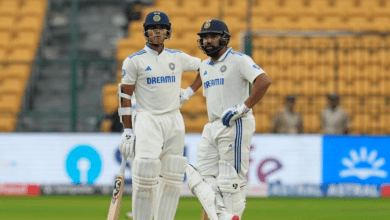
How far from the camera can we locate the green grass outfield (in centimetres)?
828

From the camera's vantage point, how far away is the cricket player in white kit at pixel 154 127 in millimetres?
6188

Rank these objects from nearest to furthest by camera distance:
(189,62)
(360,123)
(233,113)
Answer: (233,113), (189,62), (360,123)

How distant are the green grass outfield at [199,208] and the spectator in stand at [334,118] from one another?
1365 mm

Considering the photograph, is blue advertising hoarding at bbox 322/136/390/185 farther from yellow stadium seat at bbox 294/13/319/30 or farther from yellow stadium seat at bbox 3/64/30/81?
yellow stadium seat at bbox 3/64/30/81

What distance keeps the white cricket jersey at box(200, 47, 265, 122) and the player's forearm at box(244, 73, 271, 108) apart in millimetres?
134

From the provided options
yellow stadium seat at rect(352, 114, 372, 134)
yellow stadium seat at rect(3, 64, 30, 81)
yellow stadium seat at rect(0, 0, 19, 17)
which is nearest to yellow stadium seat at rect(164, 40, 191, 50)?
yellow stadium seat at rect(3, 64, 30, 81)

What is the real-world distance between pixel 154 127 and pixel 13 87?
8.85m

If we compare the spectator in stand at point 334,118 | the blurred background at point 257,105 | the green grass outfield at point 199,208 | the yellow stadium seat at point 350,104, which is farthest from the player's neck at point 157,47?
the yellow stadium seat at point 350,104

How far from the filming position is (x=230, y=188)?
19.6 feet

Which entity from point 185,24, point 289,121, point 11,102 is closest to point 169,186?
point 289,121

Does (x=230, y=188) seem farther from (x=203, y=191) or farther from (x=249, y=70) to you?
(x=249, y=70)

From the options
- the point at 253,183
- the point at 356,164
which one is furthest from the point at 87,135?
the point at 356,164

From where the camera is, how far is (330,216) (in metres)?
8.44

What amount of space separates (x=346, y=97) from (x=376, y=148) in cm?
198
